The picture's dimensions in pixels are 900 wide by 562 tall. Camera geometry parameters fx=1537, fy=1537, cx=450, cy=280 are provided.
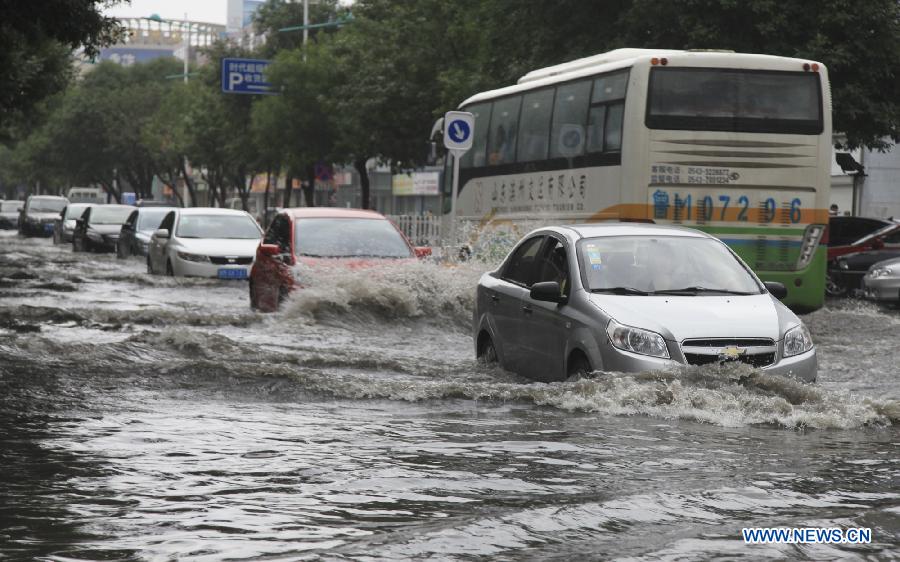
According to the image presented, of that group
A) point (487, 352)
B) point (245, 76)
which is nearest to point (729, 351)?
point (487, 352)

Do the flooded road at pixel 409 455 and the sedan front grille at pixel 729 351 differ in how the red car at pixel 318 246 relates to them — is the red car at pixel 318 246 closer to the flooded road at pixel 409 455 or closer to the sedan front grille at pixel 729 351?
the flooded road at pixel 409 455

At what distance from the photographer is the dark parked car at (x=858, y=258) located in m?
27.6

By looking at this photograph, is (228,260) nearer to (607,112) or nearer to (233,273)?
(233,273)

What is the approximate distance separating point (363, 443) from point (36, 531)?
2719 mm

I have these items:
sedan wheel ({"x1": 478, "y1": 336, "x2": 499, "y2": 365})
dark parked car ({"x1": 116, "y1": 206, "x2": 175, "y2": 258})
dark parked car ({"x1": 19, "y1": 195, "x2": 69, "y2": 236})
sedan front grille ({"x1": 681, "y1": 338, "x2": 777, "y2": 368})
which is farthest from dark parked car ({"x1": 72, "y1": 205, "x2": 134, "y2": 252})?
sedan front grille ({"x1": 681, "y1": 338, "x2": 777, "y2": 368})

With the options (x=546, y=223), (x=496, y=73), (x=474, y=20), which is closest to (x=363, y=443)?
(x=546, y=223)

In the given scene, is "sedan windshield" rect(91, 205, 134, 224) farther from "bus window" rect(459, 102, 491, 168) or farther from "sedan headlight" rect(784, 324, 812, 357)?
"sedan headlight" rect(784, 324, 812, 357)

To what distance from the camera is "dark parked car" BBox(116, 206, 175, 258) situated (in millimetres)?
34906

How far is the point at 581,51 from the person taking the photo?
1196 inches

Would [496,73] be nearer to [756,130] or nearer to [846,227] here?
[846,227]

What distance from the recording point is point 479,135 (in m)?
24.6

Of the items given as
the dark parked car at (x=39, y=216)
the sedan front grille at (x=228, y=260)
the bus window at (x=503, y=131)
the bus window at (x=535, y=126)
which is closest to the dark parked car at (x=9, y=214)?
the dark parked car at (x=39, y=216)

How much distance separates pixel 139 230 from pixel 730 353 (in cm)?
2709

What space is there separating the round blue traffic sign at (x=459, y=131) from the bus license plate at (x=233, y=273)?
471 cm
